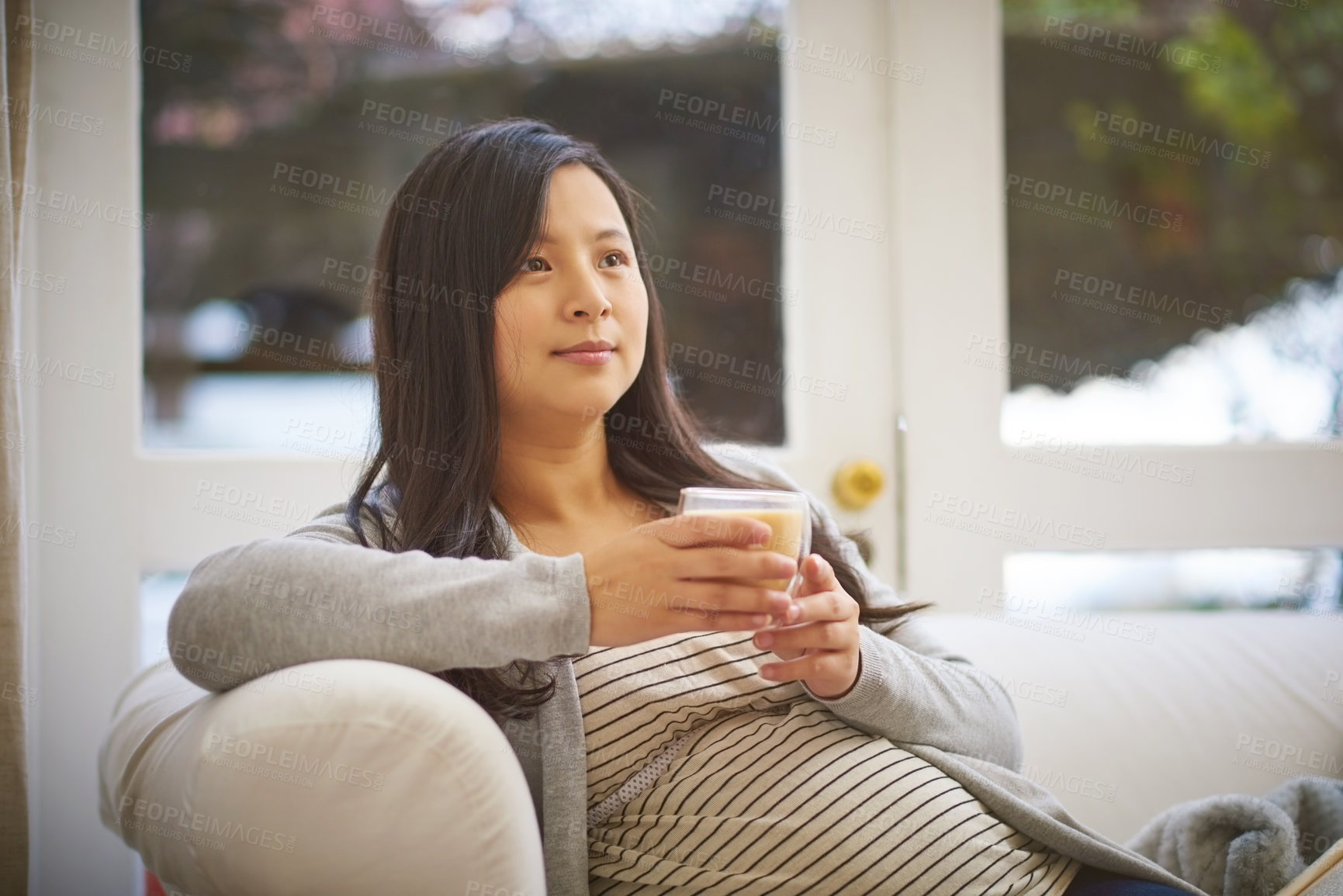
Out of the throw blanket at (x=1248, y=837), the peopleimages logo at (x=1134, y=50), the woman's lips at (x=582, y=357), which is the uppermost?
the peopleimages logo at (x=1134, y=50)

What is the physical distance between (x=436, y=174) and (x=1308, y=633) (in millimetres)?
1548

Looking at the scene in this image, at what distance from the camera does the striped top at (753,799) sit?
108cm

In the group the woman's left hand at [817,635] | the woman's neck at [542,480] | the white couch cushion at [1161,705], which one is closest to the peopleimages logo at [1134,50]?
the white couch cushion at [1161,705]

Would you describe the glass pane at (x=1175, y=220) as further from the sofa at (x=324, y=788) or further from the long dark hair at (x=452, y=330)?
the sofa at (x=324, y=788)

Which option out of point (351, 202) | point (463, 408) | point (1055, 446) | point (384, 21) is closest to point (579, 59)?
point (384, 21)

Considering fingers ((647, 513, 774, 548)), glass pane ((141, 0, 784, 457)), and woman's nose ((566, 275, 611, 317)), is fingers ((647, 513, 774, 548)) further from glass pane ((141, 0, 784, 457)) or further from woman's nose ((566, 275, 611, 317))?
glass pane ((141, 0, 784, 457))

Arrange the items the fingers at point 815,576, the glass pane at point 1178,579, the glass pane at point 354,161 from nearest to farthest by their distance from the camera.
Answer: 1. the fingers at point 815,576
2. the glass pane at point 354,161
3. the glass pane at point 1178,579

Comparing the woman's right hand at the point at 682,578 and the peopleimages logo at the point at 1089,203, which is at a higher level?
the peopleimages logo at the point at 1089,203

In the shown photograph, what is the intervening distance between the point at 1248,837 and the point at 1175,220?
4.56ft

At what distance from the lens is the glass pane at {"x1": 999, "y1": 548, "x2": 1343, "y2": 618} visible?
2.10 meters

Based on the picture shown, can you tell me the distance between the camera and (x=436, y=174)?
1287 millimetres

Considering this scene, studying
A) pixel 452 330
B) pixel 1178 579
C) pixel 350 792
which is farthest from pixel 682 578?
pixel 1178 579

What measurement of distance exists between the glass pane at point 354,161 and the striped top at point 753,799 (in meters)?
0.96

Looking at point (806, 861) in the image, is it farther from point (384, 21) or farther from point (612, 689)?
point (384, 21)
